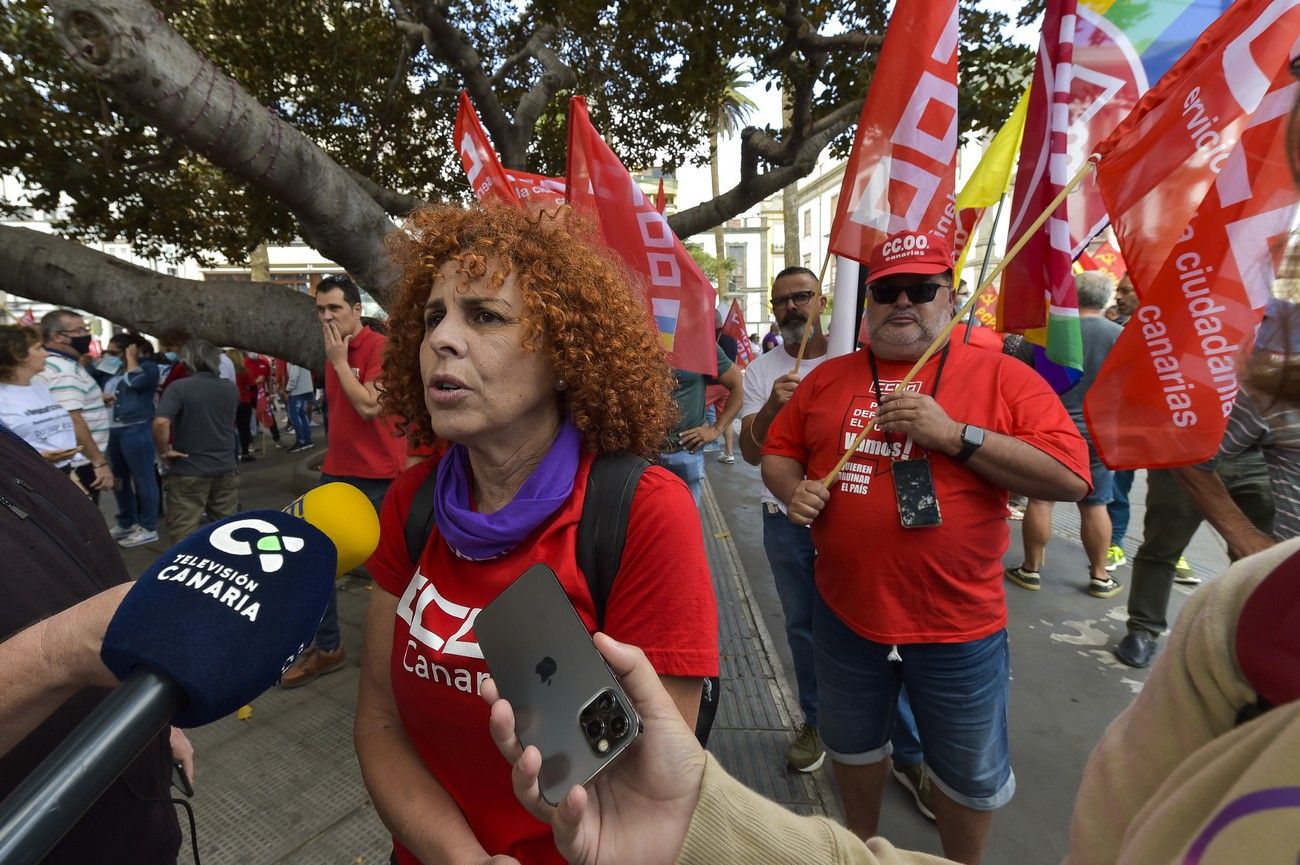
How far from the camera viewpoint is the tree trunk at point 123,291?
164 inches

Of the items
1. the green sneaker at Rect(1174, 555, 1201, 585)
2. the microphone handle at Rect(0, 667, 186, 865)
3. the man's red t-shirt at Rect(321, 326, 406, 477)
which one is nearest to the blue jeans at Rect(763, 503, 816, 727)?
the man's red t-shirt at Rect(321, 326, 406, 477)

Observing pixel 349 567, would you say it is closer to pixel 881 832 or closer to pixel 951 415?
pixel 951 415

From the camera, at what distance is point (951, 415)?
2.14 m

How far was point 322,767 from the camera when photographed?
119 inches

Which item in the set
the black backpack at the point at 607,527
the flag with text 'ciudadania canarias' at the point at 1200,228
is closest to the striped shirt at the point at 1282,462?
the flag with text 'ciudadania canarias' at the point at 1200,228

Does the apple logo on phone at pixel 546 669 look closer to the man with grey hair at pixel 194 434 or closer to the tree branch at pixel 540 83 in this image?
the man with grey hair at pixel 194 434

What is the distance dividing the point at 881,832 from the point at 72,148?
8.37 metres

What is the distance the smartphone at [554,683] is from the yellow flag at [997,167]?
9.05 feet

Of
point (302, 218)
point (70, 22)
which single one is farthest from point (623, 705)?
point (302, 218)

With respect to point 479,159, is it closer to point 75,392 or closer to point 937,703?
point 937,703

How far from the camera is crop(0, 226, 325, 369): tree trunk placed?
4156mm

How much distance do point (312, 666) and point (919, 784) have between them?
3253mm

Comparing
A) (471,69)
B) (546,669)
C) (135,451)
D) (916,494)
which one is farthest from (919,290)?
(135,451)

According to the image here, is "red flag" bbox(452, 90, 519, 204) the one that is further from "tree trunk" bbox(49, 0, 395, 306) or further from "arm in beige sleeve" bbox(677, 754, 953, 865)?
"arm in beige sleeve" bbox(677, 754, 953, 865)
